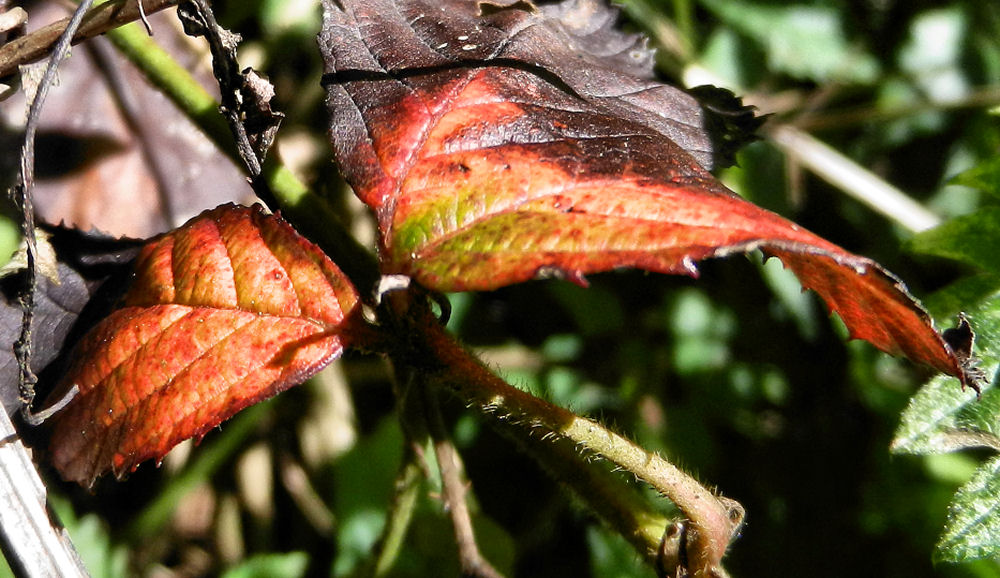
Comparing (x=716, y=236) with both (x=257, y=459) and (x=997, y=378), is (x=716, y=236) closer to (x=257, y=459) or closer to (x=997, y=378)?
(x=997, y=378)

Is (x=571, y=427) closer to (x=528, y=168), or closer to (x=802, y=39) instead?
(x=528, y=168)

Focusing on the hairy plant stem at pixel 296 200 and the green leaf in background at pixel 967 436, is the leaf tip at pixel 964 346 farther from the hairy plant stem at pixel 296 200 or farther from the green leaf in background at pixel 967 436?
the hairy plant stem at pixel 296 200

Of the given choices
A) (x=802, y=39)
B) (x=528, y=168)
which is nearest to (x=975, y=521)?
(x=528, y=168)

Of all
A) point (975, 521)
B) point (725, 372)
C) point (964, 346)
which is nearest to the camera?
point (964, 346)

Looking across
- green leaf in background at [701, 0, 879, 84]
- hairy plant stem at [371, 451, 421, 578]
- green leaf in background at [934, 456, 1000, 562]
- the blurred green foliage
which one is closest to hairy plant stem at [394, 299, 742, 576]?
green leaf in background at [934, 456, 1000, 562]

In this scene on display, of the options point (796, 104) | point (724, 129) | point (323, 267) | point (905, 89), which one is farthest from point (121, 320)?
point (905, 89)

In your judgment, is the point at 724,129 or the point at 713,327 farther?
the point at 713,327

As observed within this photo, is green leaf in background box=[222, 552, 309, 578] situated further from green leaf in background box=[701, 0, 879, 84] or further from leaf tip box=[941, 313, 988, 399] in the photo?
green leaf in background box=[701, 0, 879, 84]
